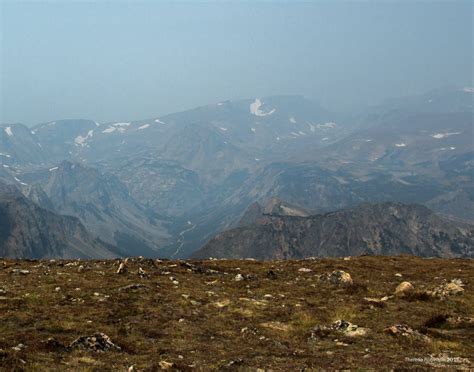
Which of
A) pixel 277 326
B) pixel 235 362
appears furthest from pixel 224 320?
pixel 235 362

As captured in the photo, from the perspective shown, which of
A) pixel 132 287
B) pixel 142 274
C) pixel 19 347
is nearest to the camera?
pixel 19 347

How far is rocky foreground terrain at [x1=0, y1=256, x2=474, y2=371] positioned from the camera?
1955cm

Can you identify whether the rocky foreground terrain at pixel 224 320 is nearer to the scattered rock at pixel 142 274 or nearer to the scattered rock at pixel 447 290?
the scattered rock at pixel 447 290

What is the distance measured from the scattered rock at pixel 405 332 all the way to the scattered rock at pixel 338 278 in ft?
38.8

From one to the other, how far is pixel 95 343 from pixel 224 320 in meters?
8.55

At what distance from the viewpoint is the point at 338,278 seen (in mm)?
38156

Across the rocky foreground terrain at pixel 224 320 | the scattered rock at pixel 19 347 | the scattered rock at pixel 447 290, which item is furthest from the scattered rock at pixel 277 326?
the scattered rock at pixel 447 290

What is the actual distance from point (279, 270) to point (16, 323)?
2699cm

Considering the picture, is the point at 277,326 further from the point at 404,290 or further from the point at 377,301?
the point at 404,290

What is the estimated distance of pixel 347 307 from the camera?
3039 cm

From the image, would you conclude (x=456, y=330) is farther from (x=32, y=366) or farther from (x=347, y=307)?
(x=32, y=366)

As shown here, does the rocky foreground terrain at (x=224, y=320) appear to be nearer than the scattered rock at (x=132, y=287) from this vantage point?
Yes

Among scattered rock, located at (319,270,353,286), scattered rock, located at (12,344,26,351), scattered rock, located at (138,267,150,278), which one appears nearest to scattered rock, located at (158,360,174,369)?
scattered rock, located at (12,344,26,351)

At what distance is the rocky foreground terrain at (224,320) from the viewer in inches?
770
